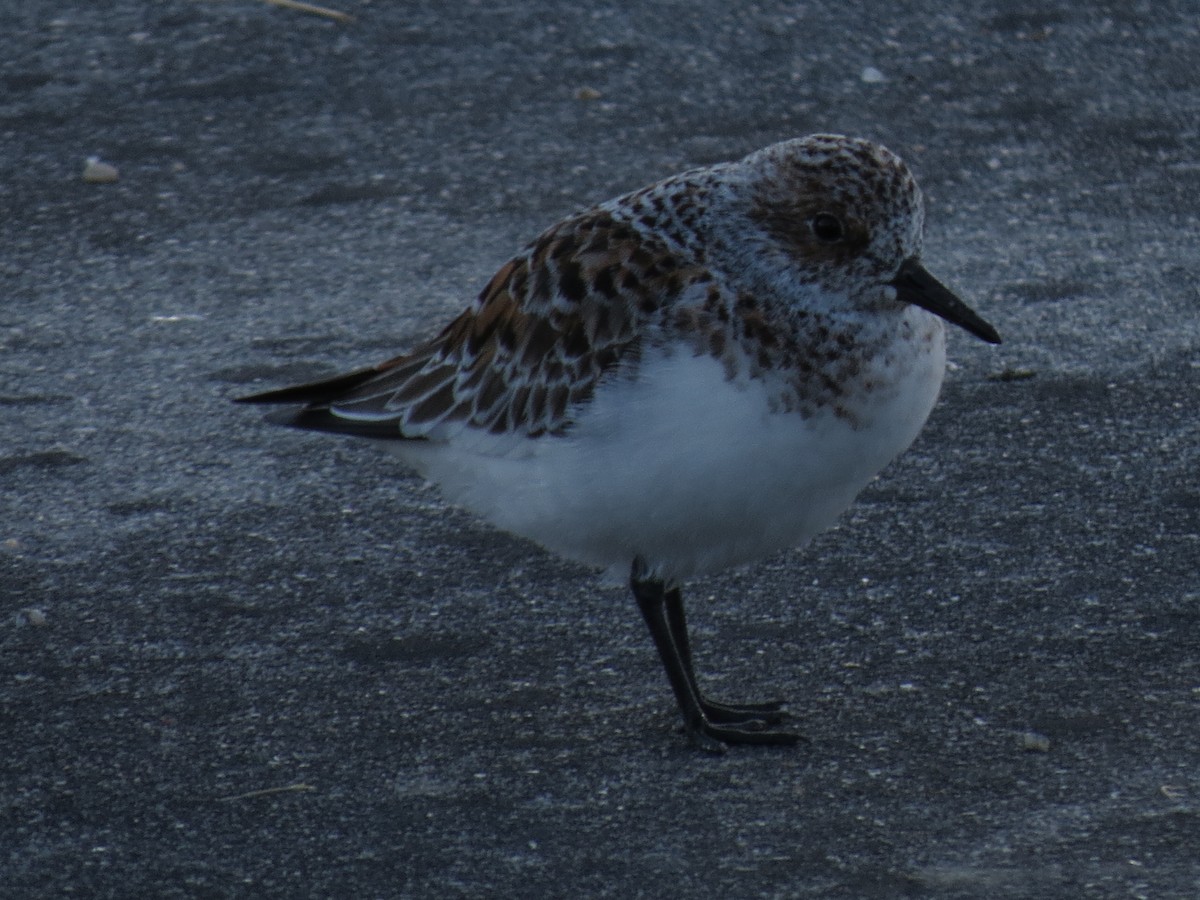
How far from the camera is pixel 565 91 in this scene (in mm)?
8156

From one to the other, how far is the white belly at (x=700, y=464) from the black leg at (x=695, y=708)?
7cm

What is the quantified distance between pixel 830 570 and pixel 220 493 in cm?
171

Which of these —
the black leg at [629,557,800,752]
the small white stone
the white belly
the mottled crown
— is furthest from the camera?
the small white stone

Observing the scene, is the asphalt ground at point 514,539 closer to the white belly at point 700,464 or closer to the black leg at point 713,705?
the black leg at point 713,705

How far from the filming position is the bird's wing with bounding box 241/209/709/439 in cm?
404

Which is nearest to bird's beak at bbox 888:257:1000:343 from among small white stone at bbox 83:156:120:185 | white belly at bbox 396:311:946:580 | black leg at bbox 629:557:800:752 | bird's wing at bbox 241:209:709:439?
white belly at bbox 396:311:946:580

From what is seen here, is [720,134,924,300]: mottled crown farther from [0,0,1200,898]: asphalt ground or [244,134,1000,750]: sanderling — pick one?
[0,0,1200,898]: asphalt ground

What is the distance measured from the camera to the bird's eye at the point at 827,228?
3.98m

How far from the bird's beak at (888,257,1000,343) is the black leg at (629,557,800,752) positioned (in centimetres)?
78

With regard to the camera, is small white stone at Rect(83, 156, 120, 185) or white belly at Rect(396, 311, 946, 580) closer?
white belly at Rect(396, 311, 946, 580)

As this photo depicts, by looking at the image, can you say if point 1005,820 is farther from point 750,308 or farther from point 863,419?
point 750,308

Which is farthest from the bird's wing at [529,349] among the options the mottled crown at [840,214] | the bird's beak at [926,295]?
the bird's beak at [926,295]

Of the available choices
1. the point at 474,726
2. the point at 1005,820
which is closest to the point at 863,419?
the point at 1005,820

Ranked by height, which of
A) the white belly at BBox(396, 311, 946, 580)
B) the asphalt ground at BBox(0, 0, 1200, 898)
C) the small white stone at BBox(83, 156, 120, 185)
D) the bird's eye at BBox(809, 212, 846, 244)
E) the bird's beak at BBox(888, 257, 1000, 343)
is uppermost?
the bird's eye at BBox(809, 212, 846, 244)
